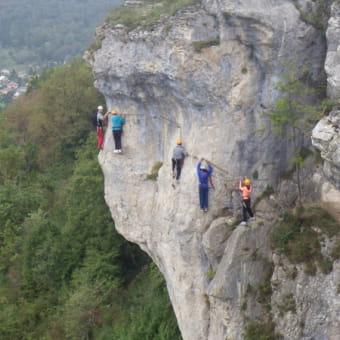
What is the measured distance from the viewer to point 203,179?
46.3ft

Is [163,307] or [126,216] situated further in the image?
[163,307]

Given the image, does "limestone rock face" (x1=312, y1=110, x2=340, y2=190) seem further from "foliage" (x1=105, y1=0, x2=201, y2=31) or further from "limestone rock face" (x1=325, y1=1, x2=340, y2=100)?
"foliage" (x1=105, y1=0, x2=201, y2=31)

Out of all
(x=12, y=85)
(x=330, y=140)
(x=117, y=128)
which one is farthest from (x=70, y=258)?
(x=12, y=85)

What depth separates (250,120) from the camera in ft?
45.6

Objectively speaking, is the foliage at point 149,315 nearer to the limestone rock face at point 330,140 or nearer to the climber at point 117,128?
the climber at point 117,128

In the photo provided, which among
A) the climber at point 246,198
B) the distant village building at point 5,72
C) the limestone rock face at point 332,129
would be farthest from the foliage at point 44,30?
the limestone rock face at point 332,129

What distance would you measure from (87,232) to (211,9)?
14624 millimetres

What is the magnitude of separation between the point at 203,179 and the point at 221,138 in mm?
1346

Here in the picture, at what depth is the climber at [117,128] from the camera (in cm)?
1714

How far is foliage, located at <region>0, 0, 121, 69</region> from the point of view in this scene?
149m

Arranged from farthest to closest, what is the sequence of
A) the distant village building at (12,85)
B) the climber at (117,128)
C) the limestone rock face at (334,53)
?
1. the distant village building at (12,85)
2. the climber at (117,128)
3. the limestone rock face at (334,53)

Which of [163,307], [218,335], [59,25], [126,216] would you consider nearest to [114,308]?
[163,307]

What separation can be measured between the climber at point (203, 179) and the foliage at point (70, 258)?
22.2 feet

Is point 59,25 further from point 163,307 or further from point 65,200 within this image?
point 163,307
